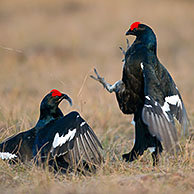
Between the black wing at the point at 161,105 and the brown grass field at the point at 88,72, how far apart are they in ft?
0.96

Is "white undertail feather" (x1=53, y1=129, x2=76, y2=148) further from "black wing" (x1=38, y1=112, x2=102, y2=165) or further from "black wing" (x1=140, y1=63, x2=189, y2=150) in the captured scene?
"black wing" (x1=140, y1=63, x2=189, y2=150)

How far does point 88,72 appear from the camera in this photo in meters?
4.52

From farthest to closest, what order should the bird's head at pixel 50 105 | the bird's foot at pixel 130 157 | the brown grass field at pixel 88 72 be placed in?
the bird's head at pixel 50 105
the bird's foot at pixel 130 157
the brown grass field at pixel 88 72

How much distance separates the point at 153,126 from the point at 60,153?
83cm

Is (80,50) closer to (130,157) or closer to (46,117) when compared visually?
(46,117)

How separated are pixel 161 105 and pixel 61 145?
0.92 meters

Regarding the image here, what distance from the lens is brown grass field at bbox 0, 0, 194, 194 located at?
11.4 ft

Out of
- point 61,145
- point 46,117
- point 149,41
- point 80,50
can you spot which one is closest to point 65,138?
point 61,145

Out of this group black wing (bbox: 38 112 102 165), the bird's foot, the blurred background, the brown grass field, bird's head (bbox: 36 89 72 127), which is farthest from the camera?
the blurred background

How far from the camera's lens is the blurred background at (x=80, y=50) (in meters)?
5.95

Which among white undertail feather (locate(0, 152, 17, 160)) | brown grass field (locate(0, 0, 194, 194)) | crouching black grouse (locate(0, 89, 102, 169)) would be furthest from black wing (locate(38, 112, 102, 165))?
white undertail feather (locate(0, 152, 17, 160))

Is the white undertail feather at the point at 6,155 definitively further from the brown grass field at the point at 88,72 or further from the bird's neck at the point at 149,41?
the bird's neck at the point at 149,41

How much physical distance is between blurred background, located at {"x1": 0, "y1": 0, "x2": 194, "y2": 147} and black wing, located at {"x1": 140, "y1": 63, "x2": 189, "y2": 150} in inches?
43.5

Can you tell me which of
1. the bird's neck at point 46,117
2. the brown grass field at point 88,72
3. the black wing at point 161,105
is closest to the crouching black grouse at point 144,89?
the black wing at point 161,105
